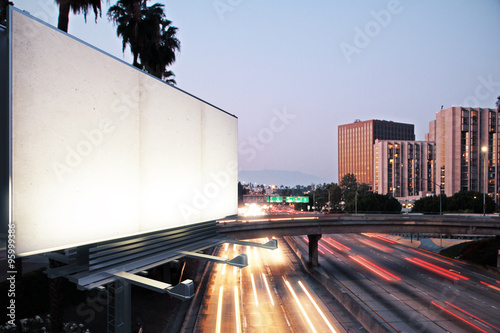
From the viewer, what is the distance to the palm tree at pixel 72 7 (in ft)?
48.4

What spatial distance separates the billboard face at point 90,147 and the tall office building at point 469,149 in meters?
127

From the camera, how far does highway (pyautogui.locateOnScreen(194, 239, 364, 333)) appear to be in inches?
878

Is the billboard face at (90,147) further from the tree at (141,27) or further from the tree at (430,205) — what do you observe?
the tree at (430,205)

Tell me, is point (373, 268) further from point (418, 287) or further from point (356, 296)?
point (356, 296)

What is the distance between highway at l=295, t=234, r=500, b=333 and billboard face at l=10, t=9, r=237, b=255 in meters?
20.4

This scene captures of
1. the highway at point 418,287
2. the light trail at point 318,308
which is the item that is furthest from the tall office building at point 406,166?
the light trail at point 318,308

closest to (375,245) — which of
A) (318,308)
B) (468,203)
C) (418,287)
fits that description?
(418,287)

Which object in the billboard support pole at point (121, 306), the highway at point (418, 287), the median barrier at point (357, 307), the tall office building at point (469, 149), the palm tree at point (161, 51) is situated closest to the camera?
the billboard support pole at point (121, 306)

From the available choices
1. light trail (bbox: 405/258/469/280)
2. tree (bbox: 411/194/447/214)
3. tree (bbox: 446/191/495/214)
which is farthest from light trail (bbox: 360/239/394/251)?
tree (bbox: 446/191/495/214)

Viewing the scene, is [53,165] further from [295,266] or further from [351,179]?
[351,179]

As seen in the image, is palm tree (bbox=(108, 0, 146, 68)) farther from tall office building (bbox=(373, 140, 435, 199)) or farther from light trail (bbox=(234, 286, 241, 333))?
tall office building (bbox=(373, 140, 435, 199))

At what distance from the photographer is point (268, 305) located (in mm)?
26688

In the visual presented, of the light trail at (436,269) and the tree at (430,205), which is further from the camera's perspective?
the tree at (430,205)

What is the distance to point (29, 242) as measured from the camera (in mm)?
7145
